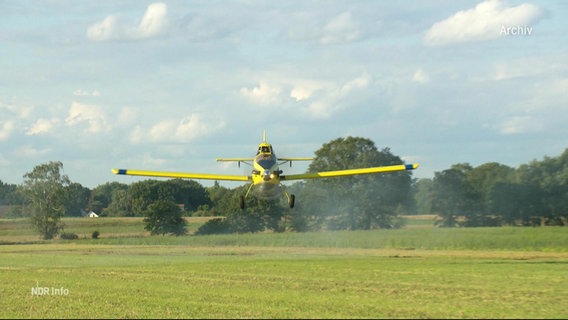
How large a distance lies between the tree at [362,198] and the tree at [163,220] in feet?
46.9

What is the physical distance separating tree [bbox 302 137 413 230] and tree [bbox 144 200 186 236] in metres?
14.3

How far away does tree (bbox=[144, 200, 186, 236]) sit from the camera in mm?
94500

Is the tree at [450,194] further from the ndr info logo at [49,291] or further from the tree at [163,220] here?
the ndr info logo at [49,291]

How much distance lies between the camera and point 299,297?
29.5 m

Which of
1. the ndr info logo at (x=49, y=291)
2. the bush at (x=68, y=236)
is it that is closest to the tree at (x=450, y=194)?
the bush at (x=68, y=236)

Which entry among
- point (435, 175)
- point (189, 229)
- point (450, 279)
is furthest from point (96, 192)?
point (450, 279)

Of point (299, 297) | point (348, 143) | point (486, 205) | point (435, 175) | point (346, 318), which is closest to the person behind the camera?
point (346, 318)

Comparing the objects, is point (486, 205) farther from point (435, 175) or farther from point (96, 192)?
point (96, 192)

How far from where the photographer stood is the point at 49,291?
33000mm

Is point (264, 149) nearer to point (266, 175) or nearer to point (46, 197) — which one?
point (266, 175)

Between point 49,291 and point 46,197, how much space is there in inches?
3520

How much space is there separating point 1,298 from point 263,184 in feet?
60.7

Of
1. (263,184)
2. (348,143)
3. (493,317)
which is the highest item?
(348,143)

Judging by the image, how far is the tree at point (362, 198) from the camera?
93.4 metres
